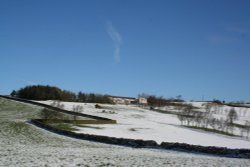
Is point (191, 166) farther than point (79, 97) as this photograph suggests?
No

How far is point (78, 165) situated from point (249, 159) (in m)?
12.9

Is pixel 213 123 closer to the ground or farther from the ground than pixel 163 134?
farther from the ground

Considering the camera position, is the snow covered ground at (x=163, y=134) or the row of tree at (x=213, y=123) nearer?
the snow covered ground at (x=163, y=134)

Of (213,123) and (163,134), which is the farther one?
(213,123)

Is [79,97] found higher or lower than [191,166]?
higher

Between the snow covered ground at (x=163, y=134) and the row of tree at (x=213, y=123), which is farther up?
the row of tree at (x=213, y=123)

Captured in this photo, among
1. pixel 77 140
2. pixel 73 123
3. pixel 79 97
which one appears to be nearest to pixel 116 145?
pixel 77 140

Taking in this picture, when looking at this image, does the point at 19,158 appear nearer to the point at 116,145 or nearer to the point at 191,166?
the point at 191,166

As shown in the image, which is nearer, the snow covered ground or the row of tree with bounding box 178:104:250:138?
the snow covered ground

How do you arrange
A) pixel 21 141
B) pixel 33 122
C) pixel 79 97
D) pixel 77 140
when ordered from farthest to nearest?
pixel 79 97 → pixel 33 122 → pixel 77 140 → pixel 21 141

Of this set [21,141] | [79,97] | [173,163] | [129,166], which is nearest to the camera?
[129,166]

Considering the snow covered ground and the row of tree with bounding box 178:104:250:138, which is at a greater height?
the row of tree with bounding box 178:104:250:138

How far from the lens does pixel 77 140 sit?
37.0 meters

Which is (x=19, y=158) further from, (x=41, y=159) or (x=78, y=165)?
(x=78, y=165)
